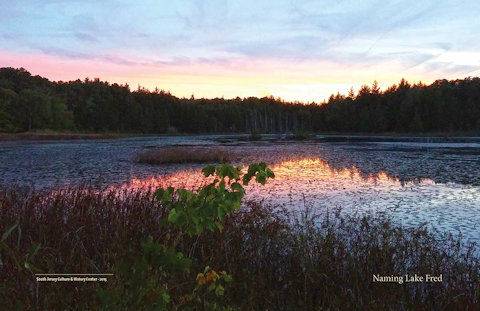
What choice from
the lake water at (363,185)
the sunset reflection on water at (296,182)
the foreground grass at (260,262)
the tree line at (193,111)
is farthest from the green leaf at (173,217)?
the tree line at (193,111)

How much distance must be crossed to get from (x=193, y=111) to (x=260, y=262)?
6749 inches

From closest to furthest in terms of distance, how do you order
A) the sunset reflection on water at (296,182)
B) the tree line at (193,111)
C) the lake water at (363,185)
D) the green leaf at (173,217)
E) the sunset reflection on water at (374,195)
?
the green leaf at (173,217) < the sunset reflection on water at (374,195) < the lake water at (363,185) < the sunset reflection on water at (296,182) < the tree line at (193,111)

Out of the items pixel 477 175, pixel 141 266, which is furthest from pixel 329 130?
pixel 141 266

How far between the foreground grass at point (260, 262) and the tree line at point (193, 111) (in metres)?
97.0

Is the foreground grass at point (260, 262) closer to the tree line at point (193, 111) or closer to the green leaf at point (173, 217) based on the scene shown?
the green leaf at point (173, 217)

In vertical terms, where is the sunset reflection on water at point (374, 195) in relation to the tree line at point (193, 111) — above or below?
below

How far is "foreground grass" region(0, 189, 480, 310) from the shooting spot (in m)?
6.01

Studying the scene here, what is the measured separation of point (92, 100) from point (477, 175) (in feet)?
481

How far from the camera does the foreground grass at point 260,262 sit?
601cm

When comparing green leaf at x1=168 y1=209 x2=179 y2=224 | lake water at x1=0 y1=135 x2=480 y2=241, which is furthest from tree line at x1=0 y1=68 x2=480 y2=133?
green leaf at x1=168 y1=209 x2=179 y2=224

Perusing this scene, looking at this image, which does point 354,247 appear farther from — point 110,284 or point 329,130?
point 329,130

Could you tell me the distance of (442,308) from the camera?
6191 mm

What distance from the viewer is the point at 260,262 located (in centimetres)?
808

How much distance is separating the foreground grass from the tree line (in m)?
97.0
